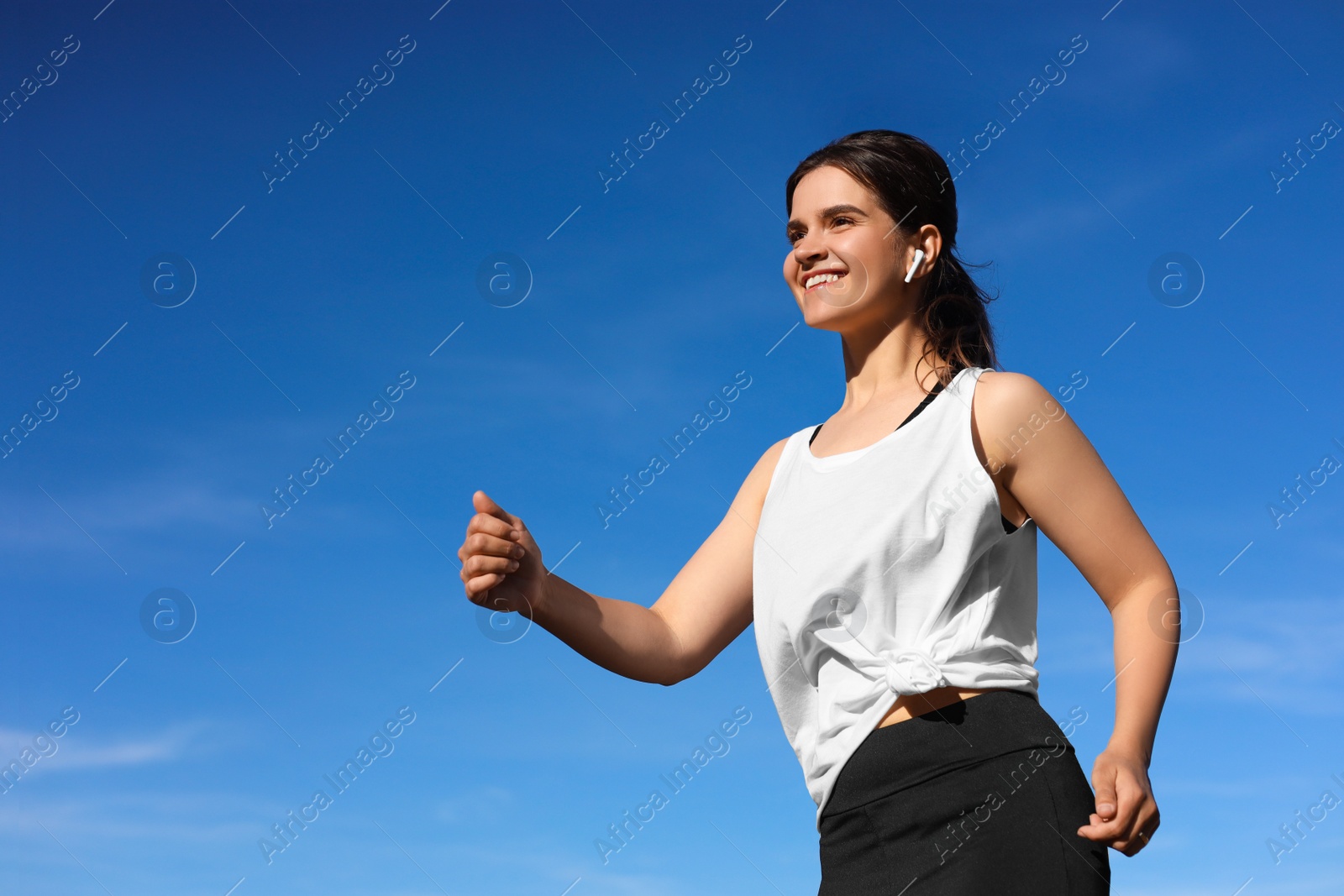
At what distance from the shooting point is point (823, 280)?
3.35 meters

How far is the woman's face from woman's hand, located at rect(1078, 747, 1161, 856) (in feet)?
4.75

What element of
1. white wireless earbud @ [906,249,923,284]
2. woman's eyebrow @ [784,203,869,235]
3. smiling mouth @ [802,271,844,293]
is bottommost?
white wireless earbud @ [906,249,923,284]

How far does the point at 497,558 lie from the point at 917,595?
1.04 metres

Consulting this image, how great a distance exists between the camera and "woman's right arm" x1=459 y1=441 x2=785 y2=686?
9.48 ft

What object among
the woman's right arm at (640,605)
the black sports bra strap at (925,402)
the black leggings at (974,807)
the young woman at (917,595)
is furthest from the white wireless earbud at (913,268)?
the black leggings at (974,807)

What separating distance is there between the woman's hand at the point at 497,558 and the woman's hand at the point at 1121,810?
145cm

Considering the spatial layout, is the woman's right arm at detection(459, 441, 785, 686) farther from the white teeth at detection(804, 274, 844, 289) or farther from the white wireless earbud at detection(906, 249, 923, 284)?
the white wireless earbud at detection(906, 249, 923, 284)

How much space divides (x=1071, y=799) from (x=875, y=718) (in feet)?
1.53

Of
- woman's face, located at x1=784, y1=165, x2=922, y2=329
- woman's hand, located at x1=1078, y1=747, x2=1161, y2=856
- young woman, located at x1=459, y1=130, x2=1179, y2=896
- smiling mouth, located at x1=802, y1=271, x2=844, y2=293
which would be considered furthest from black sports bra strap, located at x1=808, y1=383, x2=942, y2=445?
woman's hand, located at x1=1078, y1=747, x2=1161, y2=856

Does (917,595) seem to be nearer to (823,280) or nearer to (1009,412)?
(1009,412)

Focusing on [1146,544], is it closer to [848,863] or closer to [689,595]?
[848,863]

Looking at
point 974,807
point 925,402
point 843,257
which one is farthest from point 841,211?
point 974,807

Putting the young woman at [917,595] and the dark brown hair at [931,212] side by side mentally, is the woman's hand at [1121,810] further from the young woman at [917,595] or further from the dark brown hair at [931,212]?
the dark brown hair at [931,212]

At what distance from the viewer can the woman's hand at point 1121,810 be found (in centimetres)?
239
